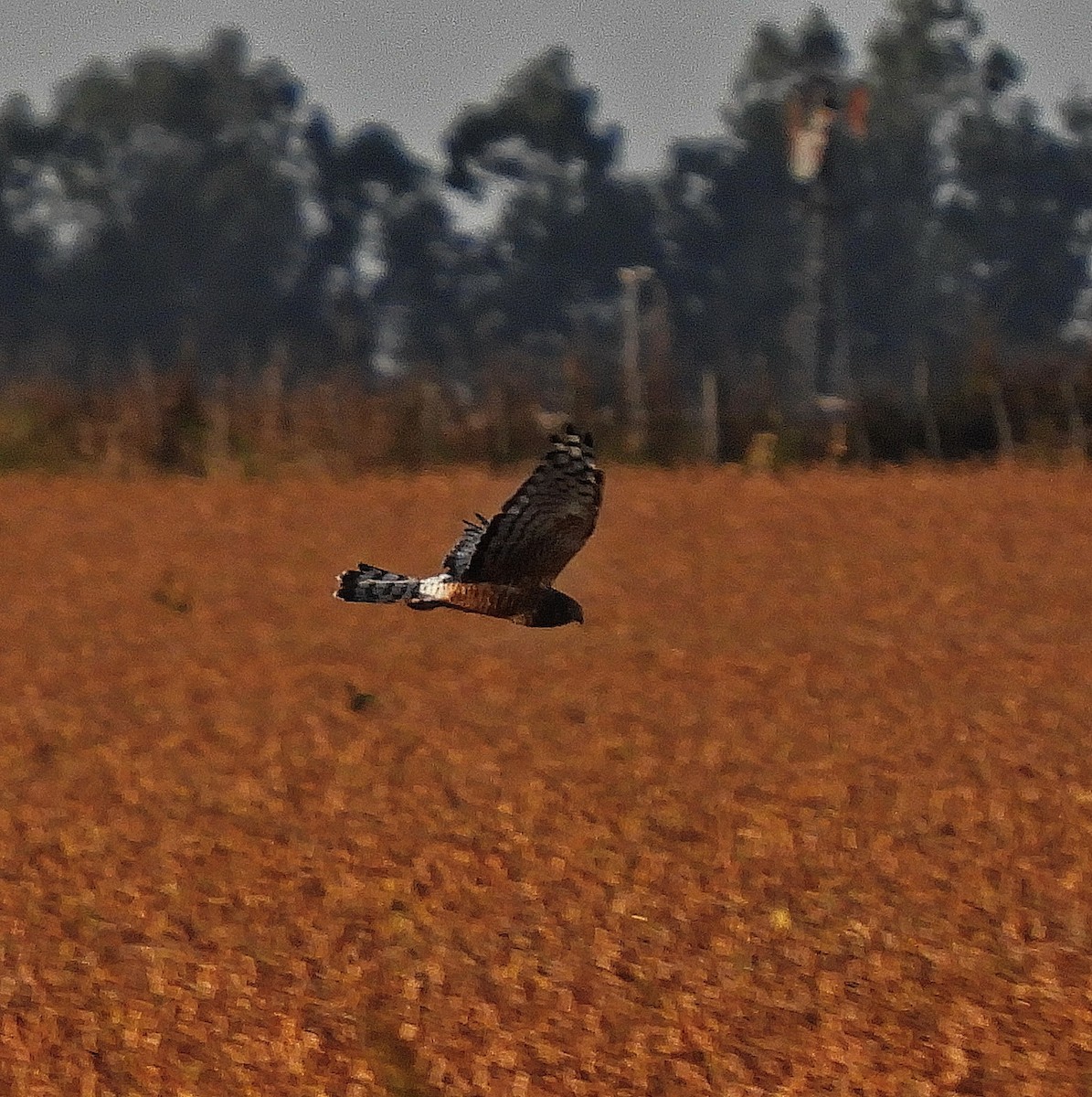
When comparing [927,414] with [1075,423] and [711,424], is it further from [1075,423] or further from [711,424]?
[711,424]

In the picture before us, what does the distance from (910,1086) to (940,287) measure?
68.8 metres

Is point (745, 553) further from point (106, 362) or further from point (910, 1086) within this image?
point (106, 362)

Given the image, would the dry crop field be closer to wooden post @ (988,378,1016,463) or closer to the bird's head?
the bird's head

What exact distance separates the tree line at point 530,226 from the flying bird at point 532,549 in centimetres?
5886

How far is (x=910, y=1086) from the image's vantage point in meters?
9.82

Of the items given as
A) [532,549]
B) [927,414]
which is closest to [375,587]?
[532,549]

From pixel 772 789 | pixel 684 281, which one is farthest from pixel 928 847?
pixel 684 281

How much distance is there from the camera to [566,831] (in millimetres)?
14086

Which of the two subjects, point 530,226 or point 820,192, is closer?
point 820,192

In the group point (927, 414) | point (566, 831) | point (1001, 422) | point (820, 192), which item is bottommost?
point (566, 831)

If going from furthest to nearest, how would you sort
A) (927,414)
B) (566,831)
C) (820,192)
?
(820,192), (927,414), (566,831)

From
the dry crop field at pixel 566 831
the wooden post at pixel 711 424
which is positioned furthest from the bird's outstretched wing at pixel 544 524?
the wooden post at pixel 711 424

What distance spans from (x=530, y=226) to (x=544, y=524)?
74123 mm

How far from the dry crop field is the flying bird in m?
1.44
